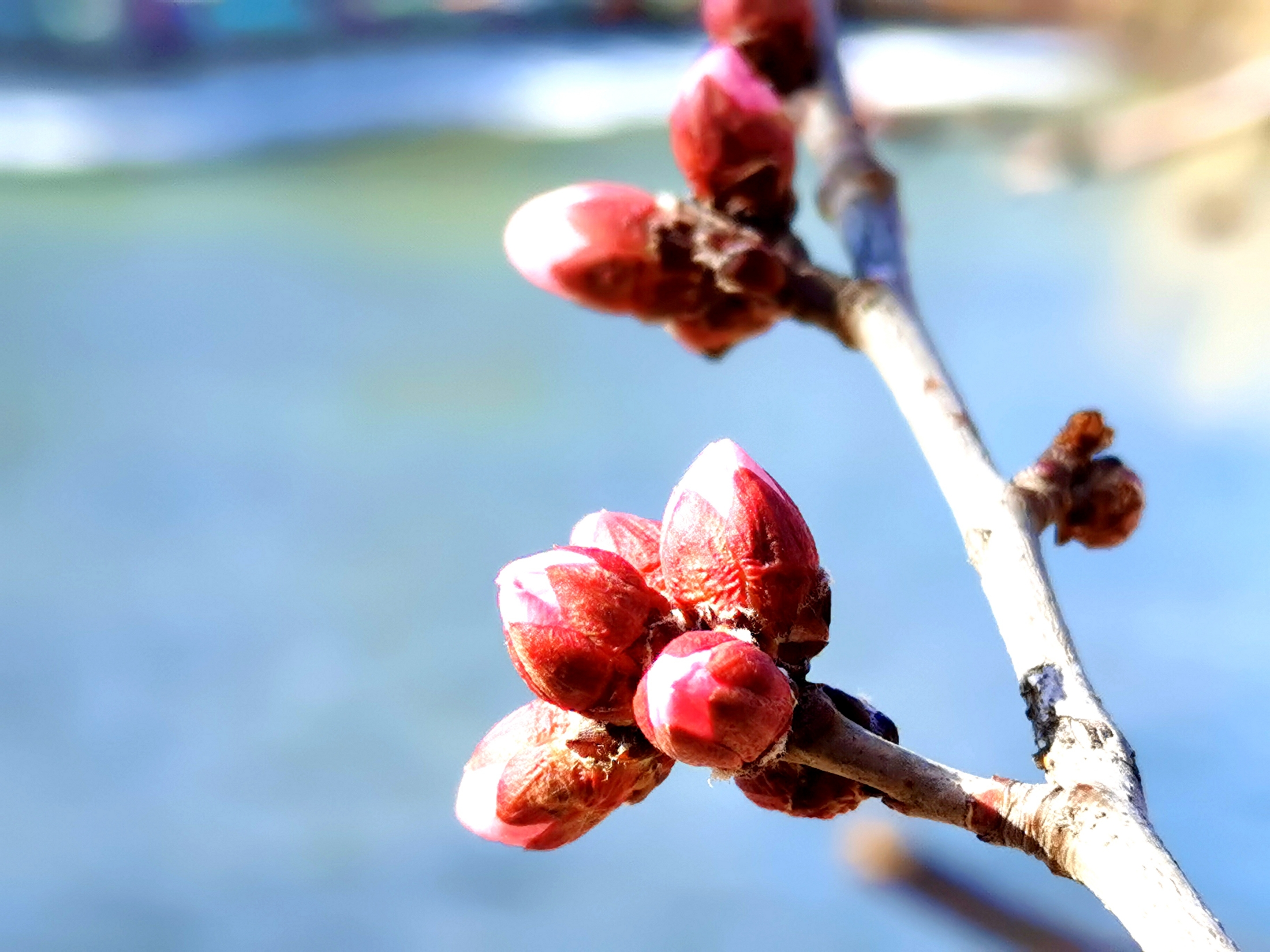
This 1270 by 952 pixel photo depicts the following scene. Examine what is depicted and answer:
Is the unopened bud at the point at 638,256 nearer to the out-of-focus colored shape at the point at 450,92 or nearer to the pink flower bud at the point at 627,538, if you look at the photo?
the pink flower bud at the point at 627,538

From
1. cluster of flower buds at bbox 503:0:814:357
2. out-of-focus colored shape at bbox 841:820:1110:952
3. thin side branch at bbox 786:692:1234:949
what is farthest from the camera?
out-of-focus colored shape at bbox 841:820:1110:952

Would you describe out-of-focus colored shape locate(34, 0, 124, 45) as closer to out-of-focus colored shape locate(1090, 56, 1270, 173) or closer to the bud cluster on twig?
out-of-focus colored shape locate(1090, 56, 1270, 173)

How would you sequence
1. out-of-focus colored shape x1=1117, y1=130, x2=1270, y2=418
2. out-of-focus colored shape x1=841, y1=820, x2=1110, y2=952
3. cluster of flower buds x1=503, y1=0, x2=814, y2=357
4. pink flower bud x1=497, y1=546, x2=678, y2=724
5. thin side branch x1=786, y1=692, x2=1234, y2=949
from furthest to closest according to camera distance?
out-of-focus colored shape x1=1117, y1=130, x2=1270, y2=418
out-of-focus colored shape x1=841, y1=820, x2=1110, y2=952
cluster of flower buds x1=503, y1=0, x2=814, y2=357
pink flower bud x1=497, y1=546, x2=678, y2=724
thin side branch x1=786, y1=692, x2=1234, y2=949

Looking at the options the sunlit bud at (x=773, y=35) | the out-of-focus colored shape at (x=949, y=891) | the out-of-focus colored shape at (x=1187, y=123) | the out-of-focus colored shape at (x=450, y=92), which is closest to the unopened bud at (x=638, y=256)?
the sunlit bud at (x=773, y=35)

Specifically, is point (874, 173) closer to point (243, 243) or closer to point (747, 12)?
point (747, 12)

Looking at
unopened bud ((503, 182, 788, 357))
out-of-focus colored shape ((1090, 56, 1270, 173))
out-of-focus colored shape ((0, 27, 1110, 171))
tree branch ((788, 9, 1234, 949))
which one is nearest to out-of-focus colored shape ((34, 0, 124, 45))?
→ out-of-focus colored shape ((0, 27, 1110, 171))

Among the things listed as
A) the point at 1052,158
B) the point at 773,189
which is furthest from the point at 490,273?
the point at 773,189

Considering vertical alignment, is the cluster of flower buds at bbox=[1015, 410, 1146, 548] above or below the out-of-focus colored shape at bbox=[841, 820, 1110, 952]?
below

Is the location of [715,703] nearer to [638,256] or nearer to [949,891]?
[638,256]
